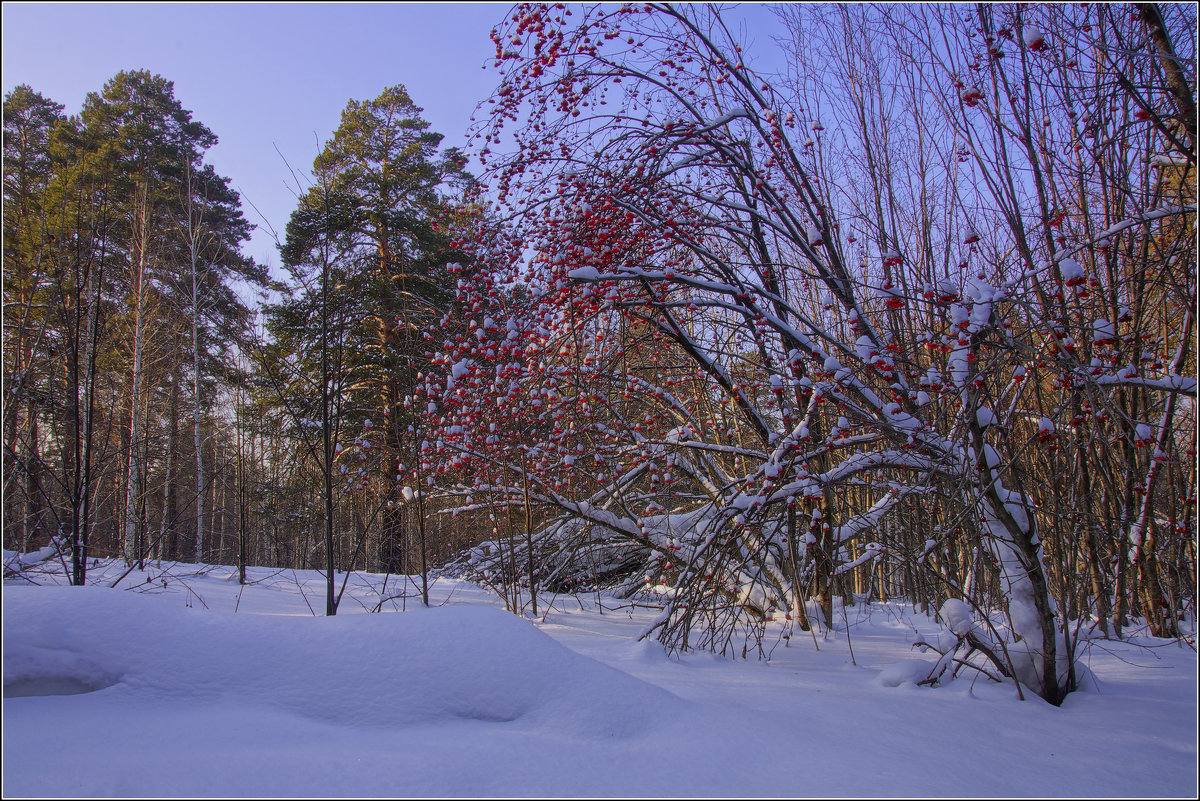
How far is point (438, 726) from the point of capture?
72.7 inches

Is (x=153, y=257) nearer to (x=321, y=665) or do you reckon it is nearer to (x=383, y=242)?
(x=383, y=242)

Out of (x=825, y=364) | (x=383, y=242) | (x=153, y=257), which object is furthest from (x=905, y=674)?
(x=153, y=257)

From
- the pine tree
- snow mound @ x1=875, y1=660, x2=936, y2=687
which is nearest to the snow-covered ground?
snow mound @ x1=875, y1=660, x2=936, y2=687

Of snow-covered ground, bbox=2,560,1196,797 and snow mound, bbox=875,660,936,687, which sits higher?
snow-covered ground, bbox=2,560,1196,797

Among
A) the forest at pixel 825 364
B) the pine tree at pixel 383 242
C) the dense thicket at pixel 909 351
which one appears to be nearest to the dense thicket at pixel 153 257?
the pine tree at pixel 383 242

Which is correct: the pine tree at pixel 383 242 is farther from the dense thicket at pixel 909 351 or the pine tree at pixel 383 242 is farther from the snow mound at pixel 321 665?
the snow mound at pixel 321 665

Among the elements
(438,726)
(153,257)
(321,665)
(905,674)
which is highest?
(153,257)

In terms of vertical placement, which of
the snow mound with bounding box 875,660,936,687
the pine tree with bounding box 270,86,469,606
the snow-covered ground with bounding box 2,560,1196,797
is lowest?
the snow mound with bounding box 875,660,936,687

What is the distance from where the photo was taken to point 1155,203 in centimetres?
313

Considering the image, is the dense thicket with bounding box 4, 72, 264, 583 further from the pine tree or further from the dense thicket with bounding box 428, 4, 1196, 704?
the dense thicket with bounding box 428, 4, 1196, 704

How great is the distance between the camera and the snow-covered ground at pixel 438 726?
1504 millimetres

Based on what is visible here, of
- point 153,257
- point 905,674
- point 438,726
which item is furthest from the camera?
point 153,257

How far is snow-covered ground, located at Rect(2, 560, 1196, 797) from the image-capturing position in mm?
1504

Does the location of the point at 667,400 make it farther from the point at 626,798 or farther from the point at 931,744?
the point at 626,798
